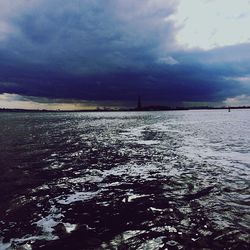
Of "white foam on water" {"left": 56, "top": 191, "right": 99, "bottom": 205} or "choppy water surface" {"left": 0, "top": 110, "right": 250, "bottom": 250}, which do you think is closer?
"choppy water surface" {"left": 0, "top": 110, "right": 250, "bottom": 250}

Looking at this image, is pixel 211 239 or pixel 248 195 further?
pixel 248 195

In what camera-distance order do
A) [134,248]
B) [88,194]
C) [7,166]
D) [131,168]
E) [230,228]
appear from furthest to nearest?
[7,166] < [131,168] < [88,194] < [230,228] < [134,248]

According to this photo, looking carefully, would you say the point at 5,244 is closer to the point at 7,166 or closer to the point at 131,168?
the point at 131,168

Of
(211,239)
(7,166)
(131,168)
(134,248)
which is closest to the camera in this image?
(134,248)

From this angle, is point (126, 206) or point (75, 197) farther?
point (75, 197)

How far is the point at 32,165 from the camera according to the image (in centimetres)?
2103

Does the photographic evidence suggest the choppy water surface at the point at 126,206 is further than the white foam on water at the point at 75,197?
No

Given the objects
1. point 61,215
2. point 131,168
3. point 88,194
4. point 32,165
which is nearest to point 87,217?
point 61,215

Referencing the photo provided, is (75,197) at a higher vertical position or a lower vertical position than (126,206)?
lower

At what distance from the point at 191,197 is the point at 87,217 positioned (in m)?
4.79

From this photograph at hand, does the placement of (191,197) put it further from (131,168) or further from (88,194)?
(131,168)

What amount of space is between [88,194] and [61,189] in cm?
183

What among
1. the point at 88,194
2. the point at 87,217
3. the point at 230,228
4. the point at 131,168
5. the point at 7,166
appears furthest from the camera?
the point at 7,166

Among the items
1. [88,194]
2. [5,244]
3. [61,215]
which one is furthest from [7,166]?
[5,244]
